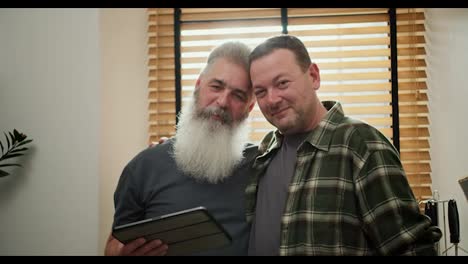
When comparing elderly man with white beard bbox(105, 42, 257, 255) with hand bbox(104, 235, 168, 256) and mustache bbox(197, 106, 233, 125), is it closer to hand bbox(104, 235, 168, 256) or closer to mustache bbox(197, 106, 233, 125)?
mustache bbox(197, 106, 233, 125)

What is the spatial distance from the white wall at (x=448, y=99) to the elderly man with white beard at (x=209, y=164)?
1.94 meters

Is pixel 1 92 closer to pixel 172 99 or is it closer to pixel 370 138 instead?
pixel 172 99

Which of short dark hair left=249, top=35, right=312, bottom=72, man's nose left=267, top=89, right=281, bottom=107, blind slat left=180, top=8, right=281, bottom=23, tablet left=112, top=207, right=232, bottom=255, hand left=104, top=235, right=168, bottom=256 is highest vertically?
blind slat left=180, top=8, right=281, bottom=23

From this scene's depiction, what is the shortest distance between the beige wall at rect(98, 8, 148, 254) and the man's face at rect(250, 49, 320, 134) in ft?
6.40

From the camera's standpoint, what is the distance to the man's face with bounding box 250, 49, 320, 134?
1.30 metres

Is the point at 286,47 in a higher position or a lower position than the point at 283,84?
higher

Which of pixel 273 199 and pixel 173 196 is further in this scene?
pixel 173 196

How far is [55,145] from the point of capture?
2.70 metres

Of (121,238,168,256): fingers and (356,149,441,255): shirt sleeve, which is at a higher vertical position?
(356,149,441,255): shirt sleeve

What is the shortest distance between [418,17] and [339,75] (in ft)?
2.44

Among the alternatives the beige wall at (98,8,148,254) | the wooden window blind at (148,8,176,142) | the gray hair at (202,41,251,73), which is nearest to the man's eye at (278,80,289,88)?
the gray hair at (202,41,251,73)

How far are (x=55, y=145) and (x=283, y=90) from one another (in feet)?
6.45

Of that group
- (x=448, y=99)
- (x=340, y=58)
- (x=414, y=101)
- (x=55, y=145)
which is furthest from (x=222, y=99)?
(x=448, y=99)

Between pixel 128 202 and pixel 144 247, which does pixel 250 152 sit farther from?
pixel 144 247
